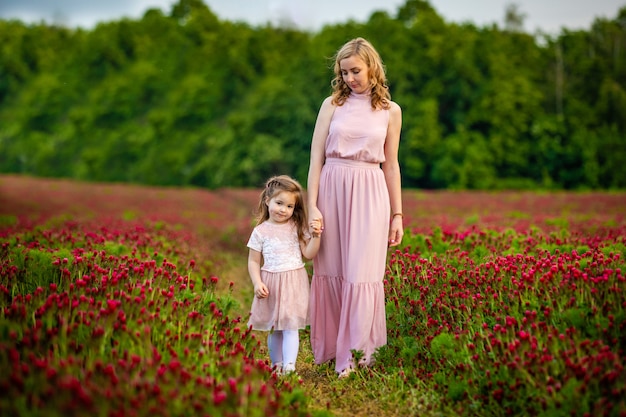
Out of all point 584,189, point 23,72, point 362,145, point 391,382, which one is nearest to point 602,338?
point 391,382

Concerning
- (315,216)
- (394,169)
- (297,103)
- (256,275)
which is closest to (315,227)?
(315,216)

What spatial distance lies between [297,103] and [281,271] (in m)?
35.4

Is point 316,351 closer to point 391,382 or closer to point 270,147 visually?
point 391,382

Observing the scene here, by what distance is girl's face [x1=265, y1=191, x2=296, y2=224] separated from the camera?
193 inches

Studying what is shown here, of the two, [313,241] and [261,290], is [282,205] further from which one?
[261,290]

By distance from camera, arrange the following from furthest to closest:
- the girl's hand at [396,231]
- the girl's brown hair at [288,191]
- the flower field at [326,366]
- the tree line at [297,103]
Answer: the tree line at [297,103], the girl's hand at [396,231], the girl's brown hair at [288,191], the flower field at [326,366]

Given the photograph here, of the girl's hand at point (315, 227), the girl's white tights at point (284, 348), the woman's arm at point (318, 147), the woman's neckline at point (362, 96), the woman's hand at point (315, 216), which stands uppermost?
the woman's neckline at point (362, 96)

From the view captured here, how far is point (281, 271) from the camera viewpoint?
4.88 meters

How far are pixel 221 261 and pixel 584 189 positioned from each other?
29.5 metres

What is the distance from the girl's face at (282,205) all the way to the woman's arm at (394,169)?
822mm

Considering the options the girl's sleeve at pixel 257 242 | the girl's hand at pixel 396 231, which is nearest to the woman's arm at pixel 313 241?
the girl's sleeve at pixel 257 242

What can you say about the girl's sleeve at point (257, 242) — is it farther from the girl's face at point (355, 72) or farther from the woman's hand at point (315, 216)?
the girl's face at point (355, 72)

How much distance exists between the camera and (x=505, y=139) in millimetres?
37406

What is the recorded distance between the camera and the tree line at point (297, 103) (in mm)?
36812
